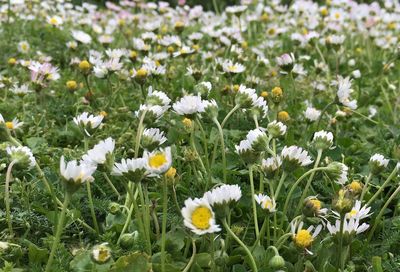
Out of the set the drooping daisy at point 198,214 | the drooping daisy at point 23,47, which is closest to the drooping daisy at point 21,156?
the drooping daisy at point 198,214

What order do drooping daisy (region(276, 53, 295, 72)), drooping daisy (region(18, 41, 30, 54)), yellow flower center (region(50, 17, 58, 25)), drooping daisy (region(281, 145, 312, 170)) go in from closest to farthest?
1. drooping daisy (region(281, 145, 312, 170))
2. drooping daisy (region(276, 53, 295, 72))
3. drooping daisy (region(18, 41, 30, 54))
4. yellow flower center (region(50, 17, 58, 25))

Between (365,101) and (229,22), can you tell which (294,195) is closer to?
(365,101)

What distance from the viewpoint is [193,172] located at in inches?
66.2

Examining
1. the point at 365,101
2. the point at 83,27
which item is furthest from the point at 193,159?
the point at 83,27

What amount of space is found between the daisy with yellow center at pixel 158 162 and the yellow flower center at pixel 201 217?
0.10 m

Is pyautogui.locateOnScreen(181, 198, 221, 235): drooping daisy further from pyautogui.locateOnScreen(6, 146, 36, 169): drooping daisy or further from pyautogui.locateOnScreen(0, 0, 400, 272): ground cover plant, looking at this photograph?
pyautogui.locateOnScreen(6, 146, 36, 169): drooping daisy

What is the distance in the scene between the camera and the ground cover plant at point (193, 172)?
4.06 ft

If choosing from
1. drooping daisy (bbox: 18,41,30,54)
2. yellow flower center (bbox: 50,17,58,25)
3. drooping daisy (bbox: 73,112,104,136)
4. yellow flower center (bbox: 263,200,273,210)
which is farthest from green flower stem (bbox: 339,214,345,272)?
yellow flower center (bbox: 50,17,58,25)

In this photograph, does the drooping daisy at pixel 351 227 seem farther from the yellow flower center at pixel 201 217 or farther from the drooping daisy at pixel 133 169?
the drooping daisy at pixel 133 169

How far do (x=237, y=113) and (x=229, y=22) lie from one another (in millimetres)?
2013

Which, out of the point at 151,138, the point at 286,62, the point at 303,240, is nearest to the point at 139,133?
the point at 151,138

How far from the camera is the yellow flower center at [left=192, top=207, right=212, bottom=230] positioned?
1.12 meters

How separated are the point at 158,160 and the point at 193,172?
50 centimetres

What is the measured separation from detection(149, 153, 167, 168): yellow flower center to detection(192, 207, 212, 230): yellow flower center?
11cm
